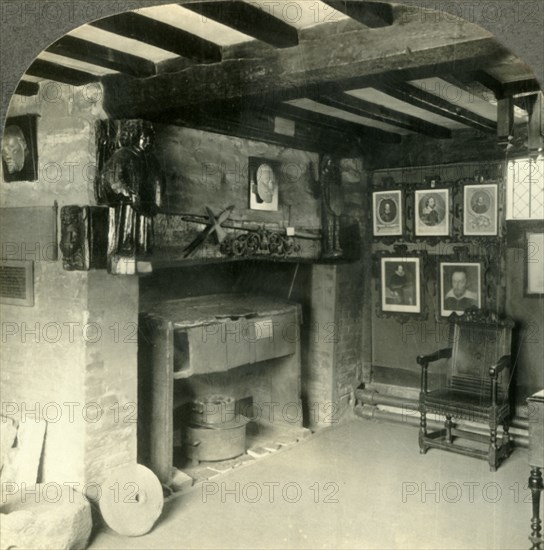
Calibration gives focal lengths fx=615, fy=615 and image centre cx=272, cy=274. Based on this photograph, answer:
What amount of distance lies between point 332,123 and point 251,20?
2728mm

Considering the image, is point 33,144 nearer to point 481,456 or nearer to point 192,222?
point 192,222

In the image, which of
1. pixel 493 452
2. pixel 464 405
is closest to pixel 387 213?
pixel 464 405

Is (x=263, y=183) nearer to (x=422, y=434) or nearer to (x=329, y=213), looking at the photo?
(x=329, y=213)

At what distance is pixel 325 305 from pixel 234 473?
2076 millimetres

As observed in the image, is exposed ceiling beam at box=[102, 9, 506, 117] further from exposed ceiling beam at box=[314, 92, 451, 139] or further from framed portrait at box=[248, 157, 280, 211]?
framed portrait at box=[248, 157, 280, 211]

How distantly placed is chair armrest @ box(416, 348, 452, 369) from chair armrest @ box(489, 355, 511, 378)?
1.73 feet

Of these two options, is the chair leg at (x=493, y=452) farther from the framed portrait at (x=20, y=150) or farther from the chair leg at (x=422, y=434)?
the framed portrait at (x=20, y=150)

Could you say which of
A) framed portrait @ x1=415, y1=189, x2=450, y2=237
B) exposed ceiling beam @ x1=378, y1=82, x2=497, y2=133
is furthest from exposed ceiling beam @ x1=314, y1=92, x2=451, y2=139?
framed portrait @ x1=415, y1=189, x2=450, y2=237

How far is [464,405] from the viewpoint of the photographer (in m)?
5.24

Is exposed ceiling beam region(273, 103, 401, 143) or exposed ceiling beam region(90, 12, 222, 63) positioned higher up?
exposed ceiling beam region(273, 103, 401, 143)

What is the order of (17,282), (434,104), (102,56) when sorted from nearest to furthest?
(102,56) → (17,282) → (434,104)

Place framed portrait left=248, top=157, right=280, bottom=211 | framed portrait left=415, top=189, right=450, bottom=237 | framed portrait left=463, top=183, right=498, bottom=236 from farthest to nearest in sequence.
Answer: framed portrait left=415, top=189, right=450, bottom=237
framed portrait left=463, top=183, right=498, bottom=236
framed portrait left=248, top=157, right=280, bottom=211

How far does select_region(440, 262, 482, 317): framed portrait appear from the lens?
6.05 metres

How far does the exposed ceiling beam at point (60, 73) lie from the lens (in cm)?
375
